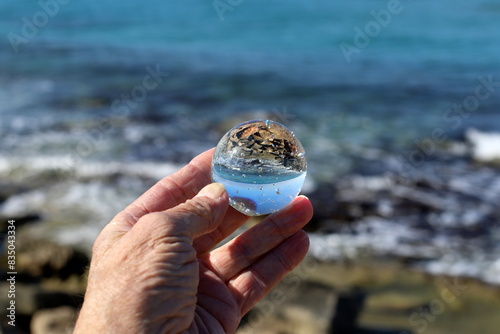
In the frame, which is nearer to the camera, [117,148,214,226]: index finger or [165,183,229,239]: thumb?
[165,183,229,239]: thumb

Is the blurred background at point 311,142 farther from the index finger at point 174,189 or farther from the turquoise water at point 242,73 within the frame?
the index finger at point 174,189

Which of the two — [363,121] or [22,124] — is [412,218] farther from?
[22,124]

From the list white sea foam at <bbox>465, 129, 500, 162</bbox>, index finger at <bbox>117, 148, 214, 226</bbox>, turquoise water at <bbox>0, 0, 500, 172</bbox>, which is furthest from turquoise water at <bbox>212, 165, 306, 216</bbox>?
white sea foam at <bbox>465, 129, 500, 162</bbox>

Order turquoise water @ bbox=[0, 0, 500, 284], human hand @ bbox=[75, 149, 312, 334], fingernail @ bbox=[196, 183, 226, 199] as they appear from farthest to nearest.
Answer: turquoise water @ bbox=[0, 0, 500, 284] → fingernail @ bbox=[196, 183, 226, 199] → human hand @ bbox=[75, 149, 312, 334]

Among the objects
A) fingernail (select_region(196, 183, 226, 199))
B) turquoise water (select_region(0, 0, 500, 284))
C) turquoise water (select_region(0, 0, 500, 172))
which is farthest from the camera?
turquoise water (select_region(0, 0, 500, 172))

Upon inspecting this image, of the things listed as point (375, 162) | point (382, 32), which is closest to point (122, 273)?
point (375, 162)

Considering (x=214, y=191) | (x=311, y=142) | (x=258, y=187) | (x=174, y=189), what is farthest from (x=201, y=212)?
(x=311, y=142)

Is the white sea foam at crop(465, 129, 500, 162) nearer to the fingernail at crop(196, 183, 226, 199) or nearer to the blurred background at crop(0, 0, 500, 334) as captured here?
the blurred background at crop(0, 0, 500, 334)
